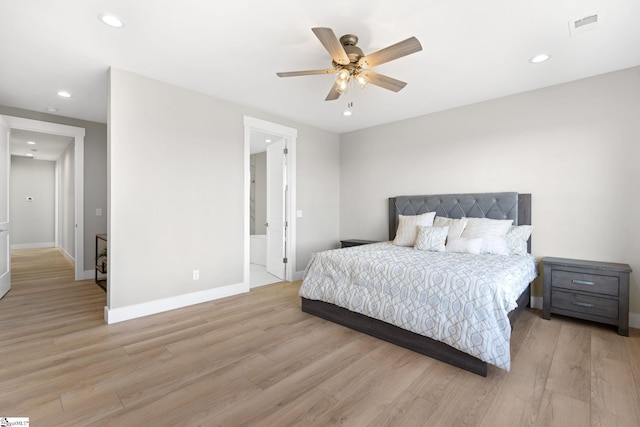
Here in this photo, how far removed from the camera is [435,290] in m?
2.36

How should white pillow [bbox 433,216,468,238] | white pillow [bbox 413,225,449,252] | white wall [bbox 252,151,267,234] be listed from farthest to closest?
white wall [bbox 252,151,267,234], white pillow [bbox 433,216,468,238], white pillow [bbox 413,225,449,252]

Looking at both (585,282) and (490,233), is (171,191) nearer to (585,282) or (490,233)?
(490,233)

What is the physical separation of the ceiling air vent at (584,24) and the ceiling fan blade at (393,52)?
→ 4.33ft

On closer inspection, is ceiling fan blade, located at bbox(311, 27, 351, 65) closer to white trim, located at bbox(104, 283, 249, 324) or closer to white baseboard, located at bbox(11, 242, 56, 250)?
white trim, located at bbox(104, 283, 249, 324)

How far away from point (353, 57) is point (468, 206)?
267 centimetres

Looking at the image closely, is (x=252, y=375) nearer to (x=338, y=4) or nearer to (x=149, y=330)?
(x=149, y=330)

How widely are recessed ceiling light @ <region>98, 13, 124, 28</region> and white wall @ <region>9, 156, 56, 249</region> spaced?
8.99m

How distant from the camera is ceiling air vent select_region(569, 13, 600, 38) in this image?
2.19 meters

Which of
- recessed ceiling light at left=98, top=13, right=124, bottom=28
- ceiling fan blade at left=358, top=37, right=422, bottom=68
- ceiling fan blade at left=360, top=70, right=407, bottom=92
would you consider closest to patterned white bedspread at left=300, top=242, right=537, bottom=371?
ceiling fan blade at left=360, top=70, right=407, bottom=92

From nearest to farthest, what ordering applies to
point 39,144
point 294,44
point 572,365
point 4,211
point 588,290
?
point 572,365
point 294,44
point 588,290
point 4,211
point 39,144

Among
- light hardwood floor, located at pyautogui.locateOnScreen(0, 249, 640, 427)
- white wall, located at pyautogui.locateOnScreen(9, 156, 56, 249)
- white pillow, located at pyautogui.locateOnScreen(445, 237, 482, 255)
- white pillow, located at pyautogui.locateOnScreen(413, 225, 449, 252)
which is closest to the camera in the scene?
light hardwood floor, located at pyautogui.locateOnScreen(0, 249, 640, 427)

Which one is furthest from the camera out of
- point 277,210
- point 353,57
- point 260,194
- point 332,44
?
point 260,194

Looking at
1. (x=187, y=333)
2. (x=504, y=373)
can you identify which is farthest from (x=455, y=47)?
(x=187, y=333)

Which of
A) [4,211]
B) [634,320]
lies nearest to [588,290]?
[634,320]
